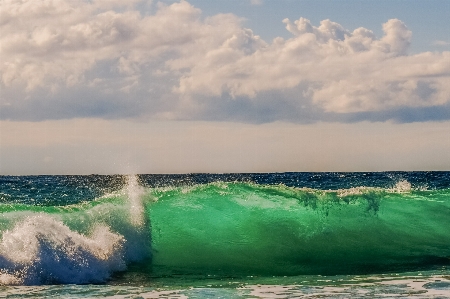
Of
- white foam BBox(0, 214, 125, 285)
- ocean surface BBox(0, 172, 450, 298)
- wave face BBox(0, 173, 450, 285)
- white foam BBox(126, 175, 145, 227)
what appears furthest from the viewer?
white foam BBox(126, 175, 145, 227)

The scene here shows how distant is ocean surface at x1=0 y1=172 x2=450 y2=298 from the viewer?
38.4ft

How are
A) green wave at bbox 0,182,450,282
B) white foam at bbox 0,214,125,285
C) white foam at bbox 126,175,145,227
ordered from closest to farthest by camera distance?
1. white foam at bbox 0,214,125,285
2. green wave at bbox 0,182,450,282
3. white foam at bbox 126,175,145,227

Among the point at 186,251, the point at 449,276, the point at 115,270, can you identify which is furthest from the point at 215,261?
the point at 449,276

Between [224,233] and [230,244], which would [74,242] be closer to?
[230,244]

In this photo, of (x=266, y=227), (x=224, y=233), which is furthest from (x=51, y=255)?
(x=266, y=227)

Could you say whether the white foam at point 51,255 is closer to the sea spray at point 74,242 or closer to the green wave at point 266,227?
the sea spray at point 74,242

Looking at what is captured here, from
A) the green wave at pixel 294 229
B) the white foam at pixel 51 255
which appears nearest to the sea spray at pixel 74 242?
the white foam at pixel 51 255

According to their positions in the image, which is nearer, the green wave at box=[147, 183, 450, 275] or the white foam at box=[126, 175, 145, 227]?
the green wave at box=[147, 183, 450, 275]

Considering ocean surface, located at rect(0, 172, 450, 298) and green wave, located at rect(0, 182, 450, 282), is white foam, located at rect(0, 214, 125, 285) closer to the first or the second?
→ ocean surface, located at rect(0, 172, 450, 298)

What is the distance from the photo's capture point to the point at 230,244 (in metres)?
17.3

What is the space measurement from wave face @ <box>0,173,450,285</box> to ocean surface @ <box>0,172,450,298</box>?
0.11 feet

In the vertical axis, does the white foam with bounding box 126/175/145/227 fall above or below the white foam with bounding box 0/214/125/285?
above

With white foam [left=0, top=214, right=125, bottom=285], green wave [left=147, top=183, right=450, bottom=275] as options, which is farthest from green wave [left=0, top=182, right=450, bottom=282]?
white foam [left=0, top=214, right=125, bottom=285]

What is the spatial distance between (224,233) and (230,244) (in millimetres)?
867
